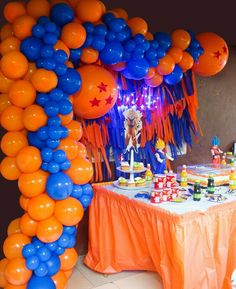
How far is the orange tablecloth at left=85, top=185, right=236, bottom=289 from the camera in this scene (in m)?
2.05

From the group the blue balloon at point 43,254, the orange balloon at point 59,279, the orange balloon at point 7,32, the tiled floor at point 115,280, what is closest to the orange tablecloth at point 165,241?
the tiled floor at point 115,280

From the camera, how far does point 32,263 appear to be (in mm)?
2004

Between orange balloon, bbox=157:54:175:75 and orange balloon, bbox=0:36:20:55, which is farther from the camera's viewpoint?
orange balloon, bbox=157:54:175:75

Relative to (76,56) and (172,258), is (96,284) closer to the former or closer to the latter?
(172,258)

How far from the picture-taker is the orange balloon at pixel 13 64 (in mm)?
1975

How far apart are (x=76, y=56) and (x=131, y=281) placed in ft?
5.83

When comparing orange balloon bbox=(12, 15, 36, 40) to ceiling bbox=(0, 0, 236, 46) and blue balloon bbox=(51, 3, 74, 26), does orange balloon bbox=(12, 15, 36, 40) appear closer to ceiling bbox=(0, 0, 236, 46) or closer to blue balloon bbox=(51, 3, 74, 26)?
blue balloon bbox=(51, 3, 74, 26)

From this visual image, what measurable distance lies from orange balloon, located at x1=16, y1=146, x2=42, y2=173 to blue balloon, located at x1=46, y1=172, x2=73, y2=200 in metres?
0.12

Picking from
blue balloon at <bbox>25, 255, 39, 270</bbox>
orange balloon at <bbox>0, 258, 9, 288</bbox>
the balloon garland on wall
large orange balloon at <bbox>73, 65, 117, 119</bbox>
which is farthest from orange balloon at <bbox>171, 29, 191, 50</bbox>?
orange balloon at <bbox>0, 258, 9, 288</bbox>

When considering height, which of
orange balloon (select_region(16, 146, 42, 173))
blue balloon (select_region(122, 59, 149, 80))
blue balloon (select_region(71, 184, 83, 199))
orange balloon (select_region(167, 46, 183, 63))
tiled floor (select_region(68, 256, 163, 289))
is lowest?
tiled floor (select_region(68, 256, 163, 289))

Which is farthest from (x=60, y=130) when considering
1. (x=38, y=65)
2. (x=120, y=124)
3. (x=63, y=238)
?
(x=120, y=124)

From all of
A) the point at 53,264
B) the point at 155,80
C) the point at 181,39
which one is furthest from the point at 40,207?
the point at 181,39

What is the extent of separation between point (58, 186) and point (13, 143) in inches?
15.6

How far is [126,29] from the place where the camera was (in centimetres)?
240
